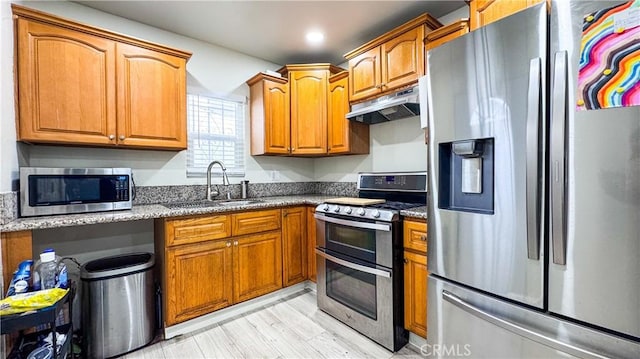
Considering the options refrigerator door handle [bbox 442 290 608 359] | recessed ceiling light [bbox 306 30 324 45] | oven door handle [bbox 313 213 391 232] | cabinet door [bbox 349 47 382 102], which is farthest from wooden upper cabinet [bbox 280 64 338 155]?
refrigerator door handle [bbox 442 290 608 359]

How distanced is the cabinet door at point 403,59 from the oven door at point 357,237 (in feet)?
4.02

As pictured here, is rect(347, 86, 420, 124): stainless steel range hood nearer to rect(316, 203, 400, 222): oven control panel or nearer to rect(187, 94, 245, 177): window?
rect(316, 203, 400, 222): oven control panel

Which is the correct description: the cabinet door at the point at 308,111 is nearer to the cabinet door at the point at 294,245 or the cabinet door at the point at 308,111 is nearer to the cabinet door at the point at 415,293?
the cabinet door at the point at 294,245

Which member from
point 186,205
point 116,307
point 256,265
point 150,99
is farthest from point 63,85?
point 256,265

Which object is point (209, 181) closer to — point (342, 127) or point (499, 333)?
point (342, 127)

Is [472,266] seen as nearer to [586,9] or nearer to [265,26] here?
[586,9]

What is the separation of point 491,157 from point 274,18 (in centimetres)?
212

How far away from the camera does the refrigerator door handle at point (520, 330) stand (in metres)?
1.01

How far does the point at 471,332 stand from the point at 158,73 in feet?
9.17

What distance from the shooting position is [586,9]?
3.23 ft

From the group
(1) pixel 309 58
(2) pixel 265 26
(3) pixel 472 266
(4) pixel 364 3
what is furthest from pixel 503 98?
(1) pixel 309 58

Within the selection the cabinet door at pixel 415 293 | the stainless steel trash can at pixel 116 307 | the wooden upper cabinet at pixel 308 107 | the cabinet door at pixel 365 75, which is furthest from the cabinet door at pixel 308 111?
the stainless steel trash can at pixel 116 307

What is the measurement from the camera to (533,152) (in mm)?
1090

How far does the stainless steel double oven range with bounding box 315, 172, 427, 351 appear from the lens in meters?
1.85
